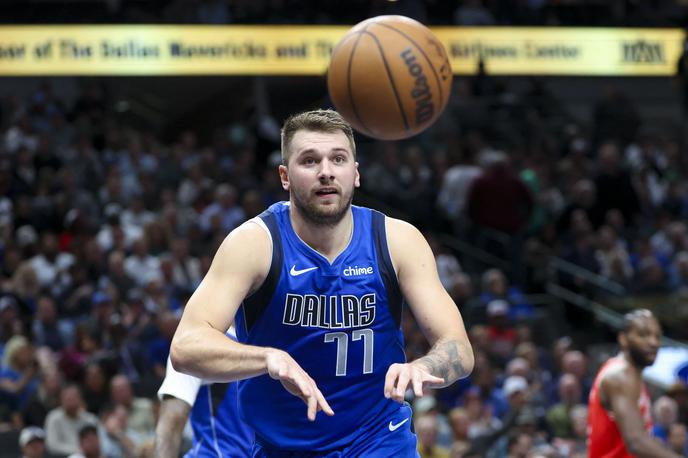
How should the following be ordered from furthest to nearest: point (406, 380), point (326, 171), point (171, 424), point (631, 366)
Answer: point (631, 366)
point (171, 424)
point (326, 171)
point (406, 380)

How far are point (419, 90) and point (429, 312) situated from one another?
257 centimetres

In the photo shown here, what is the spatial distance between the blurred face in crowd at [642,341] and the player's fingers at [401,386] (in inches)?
127

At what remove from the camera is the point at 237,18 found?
16.8 meters

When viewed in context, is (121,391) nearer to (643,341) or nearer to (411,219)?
(643,341)

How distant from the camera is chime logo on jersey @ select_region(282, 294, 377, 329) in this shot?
13.9 feet

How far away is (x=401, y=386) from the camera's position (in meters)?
3.58

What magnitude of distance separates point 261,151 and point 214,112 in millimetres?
6180

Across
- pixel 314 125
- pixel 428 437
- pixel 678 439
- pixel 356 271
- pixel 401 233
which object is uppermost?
pixel 314 125

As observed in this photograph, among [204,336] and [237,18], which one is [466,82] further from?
[204,336]

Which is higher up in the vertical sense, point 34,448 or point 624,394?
point 624,394

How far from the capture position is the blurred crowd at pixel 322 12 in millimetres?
16266

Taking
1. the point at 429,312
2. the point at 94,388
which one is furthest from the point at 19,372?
the point at 429,312

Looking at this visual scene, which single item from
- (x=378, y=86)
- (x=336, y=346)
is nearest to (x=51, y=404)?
(x=378, y=86)

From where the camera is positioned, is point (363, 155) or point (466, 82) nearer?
point (363, 155)
